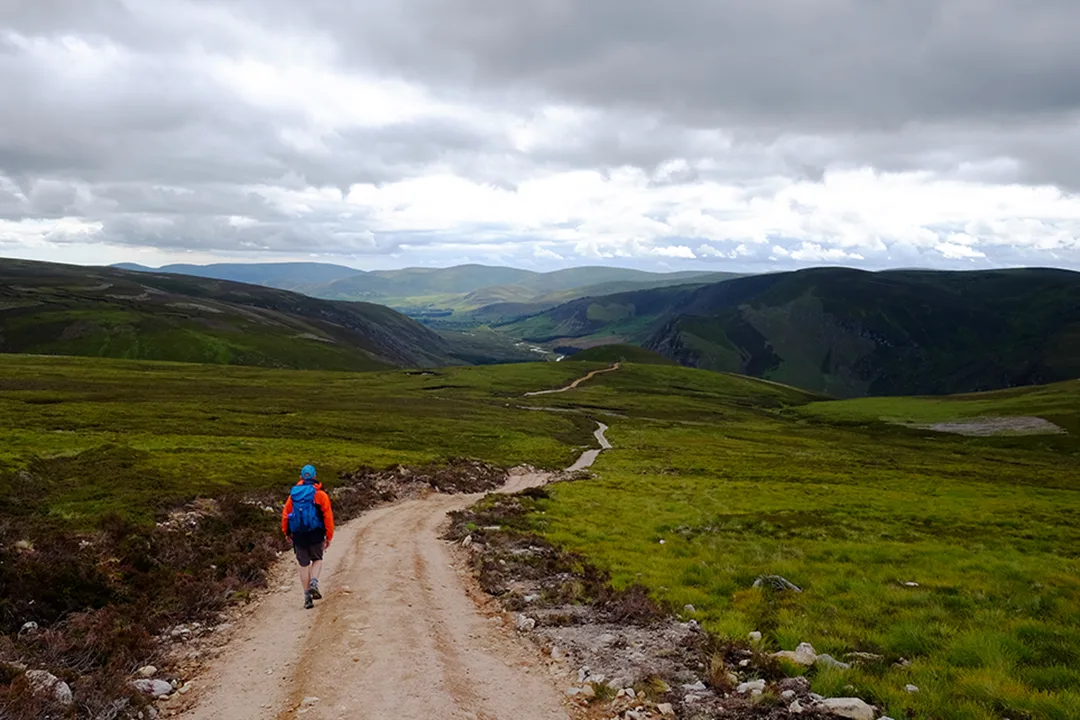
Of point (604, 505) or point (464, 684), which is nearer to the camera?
point (464, 684)

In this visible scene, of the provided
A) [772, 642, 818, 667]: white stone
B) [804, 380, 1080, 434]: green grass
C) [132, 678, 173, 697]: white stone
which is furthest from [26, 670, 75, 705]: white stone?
[804, 380, 1080, 434]: green grass

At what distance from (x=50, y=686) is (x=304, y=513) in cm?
766

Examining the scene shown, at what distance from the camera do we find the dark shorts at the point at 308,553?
18281 millimetres

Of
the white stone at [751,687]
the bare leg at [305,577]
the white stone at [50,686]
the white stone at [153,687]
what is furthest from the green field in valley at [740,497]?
the white stone at [50,686]

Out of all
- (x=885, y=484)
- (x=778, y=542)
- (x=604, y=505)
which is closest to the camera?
(x=778, y=542)

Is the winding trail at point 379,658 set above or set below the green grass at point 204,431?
above

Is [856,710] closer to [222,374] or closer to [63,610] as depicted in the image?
[63,610]

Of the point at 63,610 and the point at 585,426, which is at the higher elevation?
the point at 63,610

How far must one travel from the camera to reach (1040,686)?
11.7m

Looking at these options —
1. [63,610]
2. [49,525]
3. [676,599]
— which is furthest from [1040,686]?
[49,525]

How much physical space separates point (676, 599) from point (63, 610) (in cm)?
1738

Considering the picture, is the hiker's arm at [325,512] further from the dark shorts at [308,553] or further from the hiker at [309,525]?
the dark shorts at [308,553]

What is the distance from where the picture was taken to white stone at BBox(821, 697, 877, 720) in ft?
34.6

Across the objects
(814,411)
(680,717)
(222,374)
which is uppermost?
(680,717)
